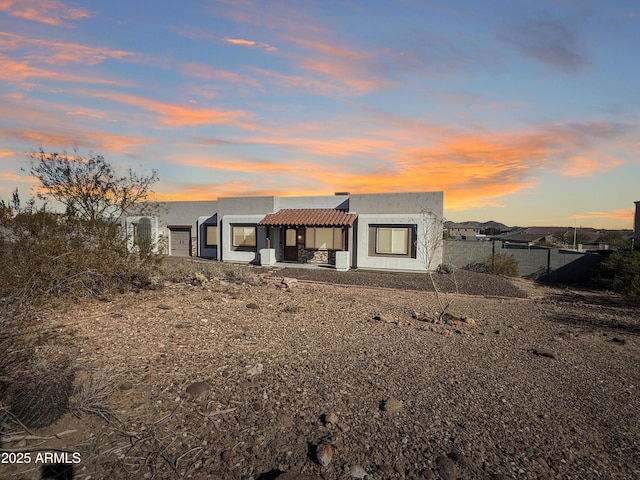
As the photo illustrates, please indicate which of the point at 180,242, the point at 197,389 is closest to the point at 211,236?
the point at 180,242

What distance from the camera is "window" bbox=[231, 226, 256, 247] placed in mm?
21297

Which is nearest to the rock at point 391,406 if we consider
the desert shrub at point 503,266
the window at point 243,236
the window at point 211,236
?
the desert shrub at point 503,266

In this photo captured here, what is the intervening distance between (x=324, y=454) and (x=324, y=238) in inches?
665

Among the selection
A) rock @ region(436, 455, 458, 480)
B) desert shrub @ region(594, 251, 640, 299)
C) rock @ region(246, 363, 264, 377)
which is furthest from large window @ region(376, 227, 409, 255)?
rock @ region(436, 455, 458, 480)

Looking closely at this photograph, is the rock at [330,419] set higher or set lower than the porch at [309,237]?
lower

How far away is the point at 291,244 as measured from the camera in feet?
69.2

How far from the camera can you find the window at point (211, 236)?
2359 centimetres

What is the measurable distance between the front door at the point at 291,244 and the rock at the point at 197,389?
16.1 m

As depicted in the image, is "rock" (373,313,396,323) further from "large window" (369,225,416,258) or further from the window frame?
the window frame

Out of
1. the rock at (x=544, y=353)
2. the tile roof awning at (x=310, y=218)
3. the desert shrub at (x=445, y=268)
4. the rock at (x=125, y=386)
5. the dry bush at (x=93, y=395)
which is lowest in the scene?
the rock at (x=544, y=353)

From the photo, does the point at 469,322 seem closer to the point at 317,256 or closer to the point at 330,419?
the point at 330,419

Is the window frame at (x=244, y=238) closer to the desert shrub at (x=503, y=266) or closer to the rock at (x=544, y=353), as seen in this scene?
the desert shrub at (x=503, y=266)

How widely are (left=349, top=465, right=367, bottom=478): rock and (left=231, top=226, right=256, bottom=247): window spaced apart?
60.4 feet

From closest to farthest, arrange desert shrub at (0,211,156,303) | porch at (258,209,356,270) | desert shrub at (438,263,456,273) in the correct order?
desert shrub at (0,211,156,303)
desert shrub at (438,263,456,273)
porch at (258,209,356,270)
